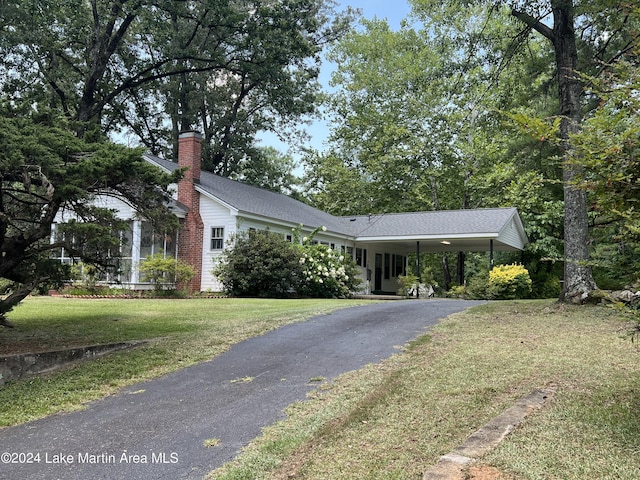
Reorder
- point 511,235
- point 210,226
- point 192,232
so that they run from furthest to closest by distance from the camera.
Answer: point 511,235, point 192,232, point 210,226

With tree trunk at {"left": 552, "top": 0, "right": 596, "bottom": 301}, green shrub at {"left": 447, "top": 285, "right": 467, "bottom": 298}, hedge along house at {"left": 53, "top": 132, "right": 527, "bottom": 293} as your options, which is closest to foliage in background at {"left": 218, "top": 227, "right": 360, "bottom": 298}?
hedge along house at {"left": 53, "top": 132, "right": 527, "bottom": 293}

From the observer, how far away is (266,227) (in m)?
20.5

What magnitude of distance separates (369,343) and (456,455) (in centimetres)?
471

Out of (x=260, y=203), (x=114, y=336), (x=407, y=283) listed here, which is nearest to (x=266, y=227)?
(x=260, y=203)

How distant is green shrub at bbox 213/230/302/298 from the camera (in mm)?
18156

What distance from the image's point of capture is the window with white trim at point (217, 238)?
1956cm

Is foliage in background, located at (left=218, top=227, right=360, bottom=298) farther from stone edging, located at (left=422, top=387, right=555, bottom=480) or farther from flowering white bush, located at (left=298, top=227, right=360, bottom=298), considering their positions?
stone edging, located at (left=422, top=387, right=555, bottom=480)

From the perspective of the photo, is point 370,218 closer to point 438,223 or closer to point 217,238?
point 438,223

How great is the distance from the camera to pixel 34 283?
835 centimetres

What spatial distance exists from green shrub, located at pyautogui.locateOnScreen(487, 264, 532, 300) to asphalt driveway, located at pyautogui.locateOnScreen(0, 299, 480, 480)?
12160 millimetres

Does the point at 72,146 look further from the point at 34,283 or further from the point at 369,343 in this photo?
the point at 369,343

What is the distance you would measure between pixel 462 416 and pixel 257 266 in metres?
13.7

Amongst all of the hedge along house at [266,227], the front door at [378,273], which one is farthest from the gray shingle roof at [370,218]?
the front door at [378,273]

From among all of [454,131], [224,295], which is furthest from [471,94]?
[224,295]
